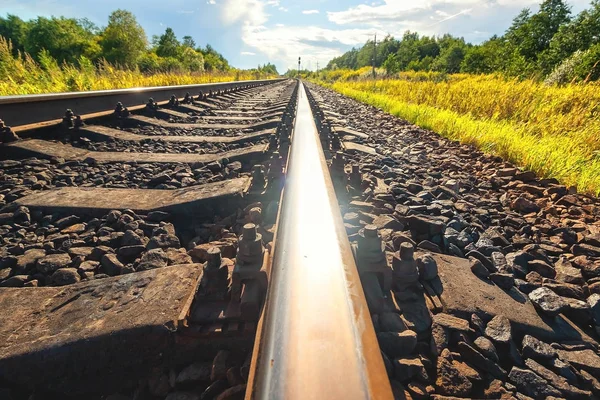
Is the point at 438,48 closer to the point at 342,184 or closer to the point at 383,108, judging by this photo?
the point at 383,108

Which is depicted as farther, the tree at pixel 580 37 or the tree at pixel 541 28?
the tree at pixel 541 28

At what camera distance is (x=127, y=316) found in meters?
0.95

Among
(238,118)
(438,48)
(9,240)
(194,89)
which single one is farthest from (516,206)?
(438,48)

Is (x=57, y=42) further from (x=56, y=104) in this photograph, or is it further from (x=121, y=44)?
(x=56, y=104)

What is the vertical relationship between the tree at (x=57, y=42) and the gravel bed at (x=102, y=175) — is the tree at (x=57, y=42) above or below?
above

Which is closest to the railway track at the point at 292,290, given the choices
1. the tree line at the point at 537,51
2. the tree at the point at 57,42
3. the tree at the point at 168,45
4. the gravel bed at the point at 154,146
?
the gravel bed at the point at 154,146

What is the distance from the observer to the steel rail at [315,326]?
1.94 feet

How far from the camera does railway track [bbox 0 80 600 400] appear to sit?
82 cm

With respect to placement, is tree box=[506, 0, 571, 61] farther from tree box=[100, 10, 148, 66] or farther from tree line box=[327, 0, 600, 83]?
tree box=[100, 10, 148, 66]

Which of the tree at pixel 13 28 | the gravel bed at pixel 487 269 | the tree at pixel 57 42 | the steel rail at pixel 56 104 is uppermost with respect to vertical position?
the tree at pixel 13 28

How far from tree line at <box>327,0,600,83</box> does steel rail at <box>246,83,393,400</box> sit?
24.9 feet

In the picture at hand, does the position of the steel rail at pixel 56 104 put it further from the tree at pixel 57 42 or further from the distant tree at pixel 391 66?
the tree at pixel 57 42

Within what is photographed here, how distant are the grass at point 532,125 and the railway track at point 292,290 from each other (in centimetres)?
77

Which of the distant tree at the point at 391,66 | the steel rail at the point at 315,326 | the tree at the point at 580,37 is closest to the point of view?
the steel rail at the point at 315,326
